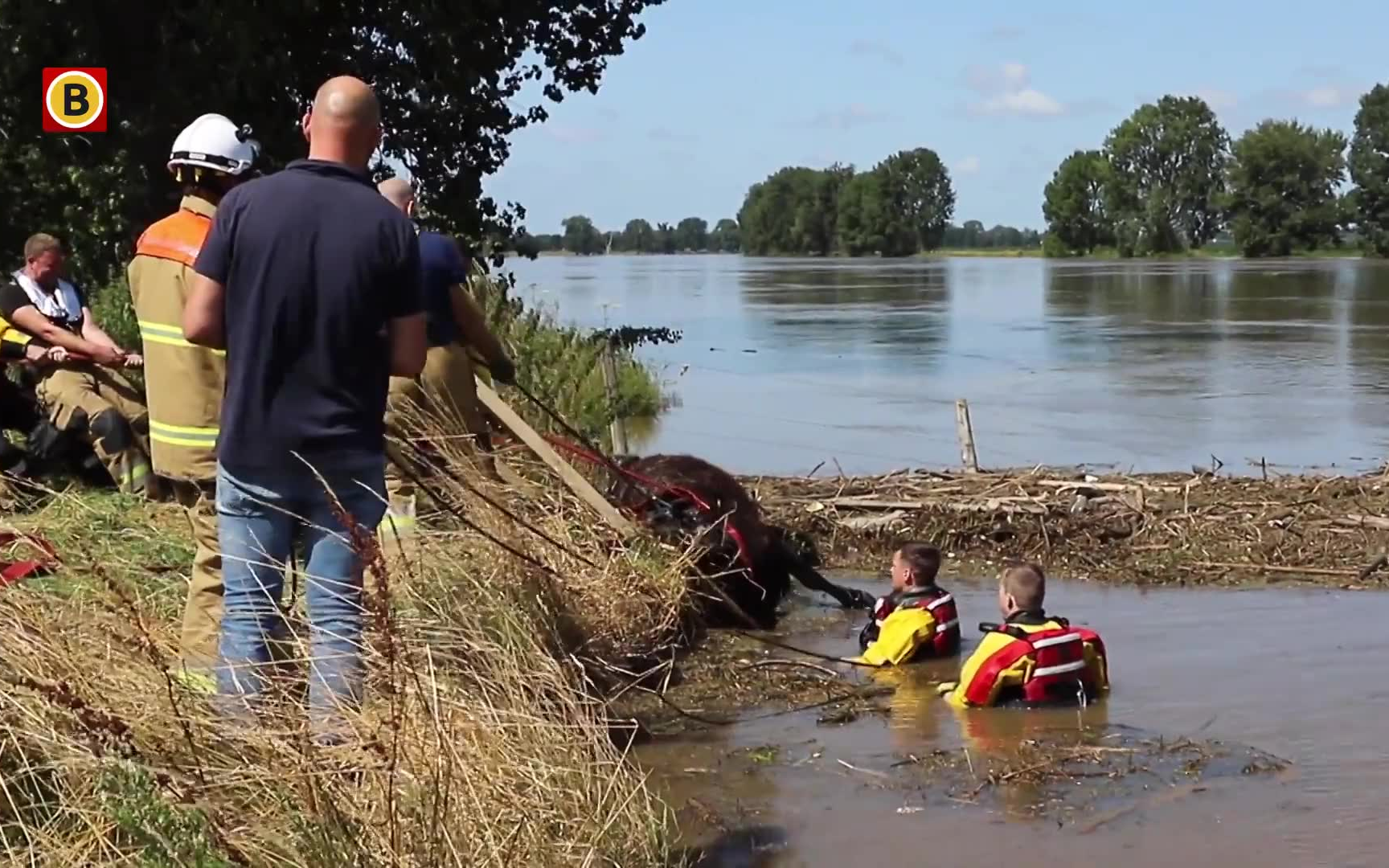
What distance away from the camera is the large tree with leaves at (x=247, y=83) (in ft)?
48.2

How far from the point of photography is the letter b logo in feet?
49.1

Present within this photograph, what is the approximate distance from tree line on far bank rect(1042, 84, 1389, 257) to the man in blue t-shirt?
11688 centimetres

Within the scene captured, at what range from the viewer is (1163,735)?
6.71 metres

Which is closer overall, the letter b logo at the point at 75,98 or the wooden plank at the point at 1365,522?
the wooden plank at the point at 1365,522

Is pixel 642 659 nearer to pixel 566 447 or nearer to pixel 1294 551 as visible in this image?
pixel 566 447

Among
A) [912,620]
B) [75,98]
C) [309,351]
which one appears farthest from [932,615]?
[75,98]

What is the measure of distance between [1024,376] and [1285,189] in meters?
95.6

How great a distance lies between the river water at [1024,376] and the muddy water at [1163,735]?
27.3 ft

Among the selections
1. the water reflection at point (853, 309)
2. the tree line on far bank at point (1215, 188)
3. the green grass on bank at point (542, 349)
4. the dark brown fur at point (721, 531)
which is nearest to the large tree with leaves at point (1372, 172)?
the tree line on far bank at point (1215, 188)

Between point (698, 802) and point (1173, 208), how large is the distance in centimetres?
13500

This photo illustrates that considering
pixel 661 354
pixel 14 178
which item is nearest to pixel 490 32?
pixel 14 178

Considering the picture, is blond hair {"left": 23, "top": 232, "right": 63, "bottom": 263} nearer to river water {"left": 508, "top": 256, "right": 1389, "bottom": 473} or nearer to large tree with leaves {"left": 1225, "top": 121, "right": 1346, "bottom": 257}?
river water {"left": 508, "top": 256, "right": 1389, "bottom": 473}

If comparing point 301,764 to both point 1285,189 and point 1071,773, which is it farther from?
point 1285,189

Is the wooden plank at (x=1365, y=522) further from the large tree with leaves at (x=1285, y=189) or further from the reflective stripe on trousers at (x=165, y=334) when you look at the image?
the large tree with leaves at (x=1285, y=189)
